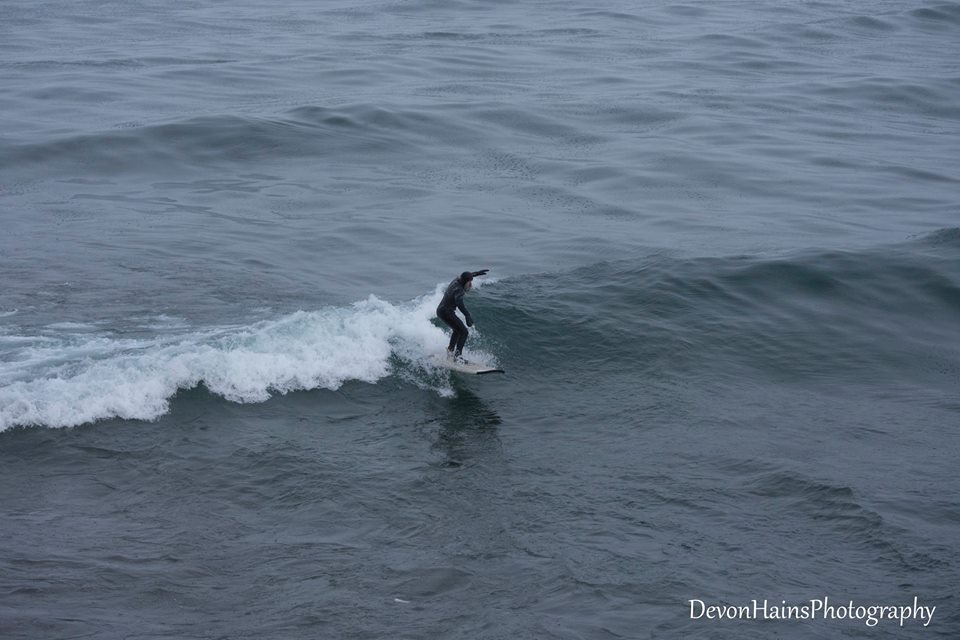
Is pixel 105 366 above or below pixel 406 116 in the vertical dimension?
below

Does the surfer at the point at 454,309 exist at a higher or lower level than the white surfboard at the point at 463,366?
higher

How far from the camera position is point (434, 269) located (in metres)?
23.5

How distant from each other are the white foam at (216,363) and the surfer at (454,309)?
0.60 metres

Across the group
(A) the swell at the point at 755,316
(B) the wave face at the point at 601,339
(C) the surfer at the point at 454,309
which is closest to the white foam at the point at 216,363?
(B) the wave face at the point at 601,339

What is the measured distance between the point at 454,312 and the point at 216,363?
4.09 m

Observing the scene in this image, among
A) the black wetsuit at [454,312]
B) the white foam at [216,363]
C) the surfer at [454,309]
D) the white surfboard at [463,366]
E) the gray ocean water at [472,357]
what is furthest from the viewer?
the white surfboard at [463,366]

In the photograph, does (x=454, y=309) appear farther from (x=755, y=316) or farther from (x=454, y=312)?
(x=755, y=316)

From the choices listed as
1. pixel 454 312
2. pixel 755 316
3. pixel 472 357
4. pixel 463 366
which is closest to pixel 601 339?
pixel 472 357

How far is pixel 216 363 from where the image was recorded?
57.1 ft

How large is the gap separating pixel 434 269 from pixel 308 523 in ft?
36.0

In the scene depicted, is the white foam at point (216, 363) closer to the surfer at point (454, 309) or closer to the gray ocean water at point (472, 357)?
the gray ocean water at point (472, 357)

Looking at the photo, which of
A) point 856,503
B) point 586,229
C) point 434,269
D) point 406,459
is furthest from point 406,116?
point 856,503

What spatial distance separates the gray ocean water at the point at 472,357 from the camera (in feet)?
40.0

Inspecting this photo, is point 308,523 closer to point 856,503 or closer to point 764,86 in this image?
point 856,503
